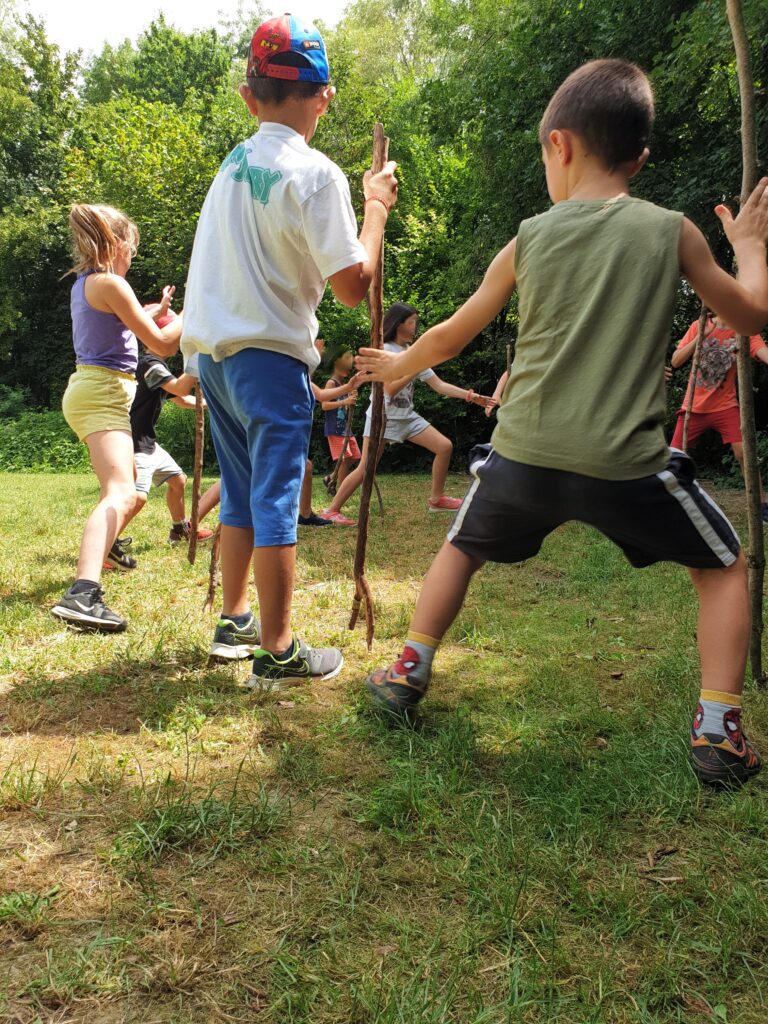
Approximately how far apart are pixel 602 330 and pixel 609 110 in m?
0.63

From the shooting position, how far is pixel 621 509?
224 centimetres

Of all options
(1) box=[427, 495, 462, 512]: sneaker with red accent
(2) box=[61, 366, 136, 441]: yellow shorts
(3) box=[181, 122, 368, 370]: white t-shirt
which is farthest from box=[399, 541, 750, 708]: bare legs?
(1) box=[427, 495, 462, 512]: sneaker with red accent

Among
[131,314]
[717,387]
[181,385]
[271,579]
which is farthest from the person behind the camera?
[717,387]

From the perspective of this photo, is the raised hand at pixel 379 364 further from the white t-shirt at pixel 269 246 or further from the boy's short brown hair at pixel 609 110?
the boy's short brown hair at pixel 609 110

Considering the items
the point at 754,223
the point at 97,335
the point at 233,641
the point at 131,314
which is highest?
the point at 754,223

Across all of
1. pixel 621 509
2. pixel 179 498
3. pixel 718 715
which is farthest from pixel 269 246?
pixel 179 498

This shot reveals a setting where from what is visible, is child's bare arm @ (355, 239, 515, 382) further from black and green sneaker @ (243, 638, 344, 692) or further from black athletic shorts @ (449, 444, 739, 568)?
black and green sneaker @ (243, 638, 344, 692)

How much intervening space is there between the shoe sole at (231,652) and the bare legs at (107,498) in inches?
34.0

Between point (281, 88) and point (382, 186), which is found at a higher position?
point (281, 88)

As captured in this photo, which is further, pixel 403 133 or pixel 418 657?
pixel 403 133

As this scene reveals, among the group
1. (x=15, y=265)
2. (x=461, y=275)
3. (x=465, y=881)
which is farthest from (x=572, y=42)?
(x=15, y=265)

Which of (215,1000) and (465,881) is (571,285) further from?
(215,1000)

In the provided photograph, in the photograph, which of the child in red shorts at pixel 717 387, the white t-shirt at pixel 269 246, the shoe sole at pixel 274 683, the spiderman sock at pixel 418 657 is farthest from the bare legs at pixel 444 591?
the child in red shorts at pixel 717 387

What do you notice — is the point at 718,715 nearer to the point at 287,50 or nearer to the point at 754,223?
the point at 754,223
